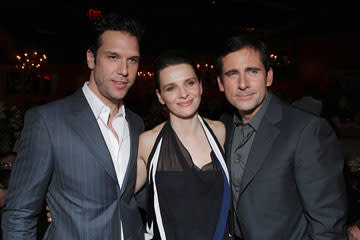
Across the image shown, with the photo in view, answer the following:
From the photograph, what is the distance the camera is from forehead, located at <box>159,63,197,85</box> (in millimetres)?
1948

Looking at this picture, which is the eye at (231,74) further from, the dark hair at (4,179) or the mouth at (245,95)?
the dark hair at (4,179)

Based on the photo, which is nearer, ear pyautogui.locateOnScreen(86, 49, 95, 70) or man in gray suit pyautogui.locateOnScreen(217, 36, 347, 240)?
man in gray suit pyautogui.locateOnScreen(217, 36, 347, 240)

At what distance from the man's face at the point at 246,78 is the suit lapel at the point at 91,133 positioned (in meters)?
0.86

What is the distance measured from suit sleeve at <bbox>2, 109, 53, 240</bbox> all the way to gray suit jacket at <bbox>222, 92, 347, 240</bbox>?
3.51ft

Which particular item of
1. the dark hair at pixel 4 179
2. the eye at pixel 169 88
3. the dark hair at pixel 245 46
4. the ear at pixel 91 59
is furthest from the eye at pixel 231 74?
the dark hair at pixel 4 179

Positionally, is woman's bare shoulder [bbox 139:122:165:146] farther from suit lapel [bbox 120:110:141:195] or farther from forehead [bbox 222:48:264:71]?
forehead [bbox 222:48:264:71]

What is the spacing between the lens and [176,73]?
1.95 metres

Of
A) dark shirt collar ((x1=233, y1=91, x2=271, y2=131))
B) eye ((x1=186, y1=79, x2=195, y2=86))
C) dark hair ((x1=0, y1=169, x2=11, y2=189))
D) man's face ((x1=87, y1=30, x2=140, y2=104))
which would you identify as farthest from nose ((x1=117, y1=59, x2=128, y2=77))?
dark hair ((x1=0, y1=169, x2=11, y2=189))

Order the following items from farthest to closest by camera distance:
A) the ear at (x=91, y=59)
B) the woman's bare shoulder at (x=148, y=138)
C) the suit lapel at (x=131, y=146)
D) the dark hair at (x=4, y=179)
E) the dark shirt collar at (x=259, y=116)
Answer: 1. the dark hair at (x=4, y=179)
2. the woman's bare shoulder at (x=148, y=138)
3. the dark shirt collar at (x=259, y=116)
4. the ear at (x=91, y=59)
5. the suit lapel at (x=131, y=146)

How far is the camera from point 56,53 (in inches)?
414

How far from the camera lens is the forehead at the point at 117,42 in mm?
1639

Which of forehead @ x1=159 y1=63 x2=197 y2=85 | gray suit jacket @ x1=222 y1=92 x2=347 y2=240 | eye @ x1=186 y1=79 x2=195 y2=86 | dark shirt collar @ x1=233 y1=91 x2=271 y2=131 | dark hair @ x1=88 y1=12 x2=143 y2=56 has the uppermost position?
dark hair @ x1=88 y1=12 x2=143 y2=56

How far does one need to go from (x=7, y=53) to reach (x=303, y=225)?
10.2 meters

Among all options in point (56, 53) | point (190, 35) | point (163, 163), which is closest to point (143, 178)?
point (163, 163)
